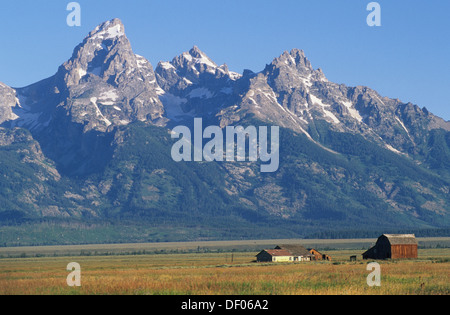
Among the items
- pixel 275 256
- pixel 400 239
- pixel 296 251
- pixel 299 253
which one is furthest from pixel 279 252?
pixel 400 239

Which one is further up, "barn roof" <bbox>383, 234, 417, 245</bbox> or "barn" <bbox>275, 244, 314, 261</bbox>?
"barn roof" <bbox>383, 234, 417, 245</bbox>

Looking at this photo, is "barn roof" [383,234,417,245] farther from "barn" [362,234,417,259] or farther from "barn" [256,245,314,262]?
"barn" [256,245,314,262]

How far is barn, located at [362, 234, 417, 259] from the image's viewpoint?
15962cm

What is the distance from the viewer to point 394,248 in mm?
160375

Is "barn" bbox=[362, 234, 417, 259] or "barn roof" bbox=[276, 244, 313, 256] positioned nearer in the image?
"barn" bbox=[362, 234, 417, 259]

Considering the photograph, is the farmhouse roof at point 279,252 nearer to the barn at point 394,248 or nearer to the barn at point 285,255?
the barn at point 285,255

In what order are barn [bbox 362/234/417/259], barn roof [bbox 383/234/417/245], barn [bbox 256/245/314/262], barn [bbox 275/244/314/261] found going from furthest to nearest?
barn [bbox 275/244/314/261]
barn [bbox 256/245/314/262]
barn roof [bbox 383/234/417/245]
barn [bbox 362/234/417/259]

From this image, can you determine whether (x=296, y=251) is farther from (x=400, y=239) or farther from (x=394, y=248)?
(x=400, y=239)

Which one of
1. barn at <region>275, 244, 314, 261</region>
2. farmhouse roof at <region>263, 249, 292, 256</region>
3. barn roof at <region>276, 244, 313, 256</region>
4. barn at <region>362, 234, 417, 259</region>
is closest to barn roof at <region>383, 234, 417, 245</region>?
barn at <region>362, 234, 417, 259</region>

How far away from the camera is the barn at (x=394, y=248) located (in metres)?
160
